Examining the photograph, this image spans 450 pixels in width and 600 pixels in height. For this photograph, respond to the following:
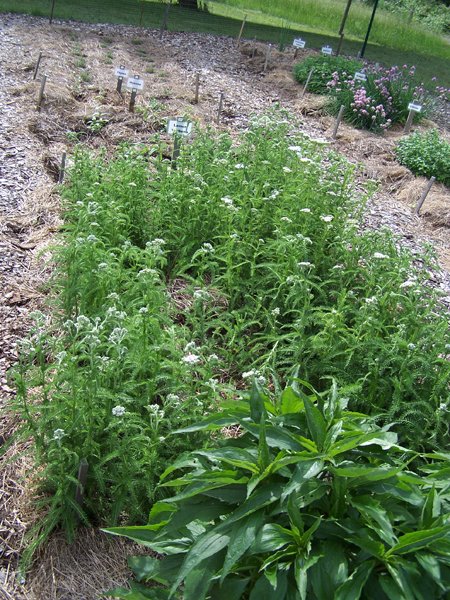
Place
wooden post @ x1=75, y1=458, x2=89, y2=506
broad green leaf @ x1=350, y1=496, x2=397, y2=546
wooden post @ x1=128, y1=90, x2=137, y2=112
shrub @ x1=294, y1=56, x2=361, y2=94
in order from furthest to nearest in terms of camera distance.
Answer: shrub @ x1=294, y1=56, x2=361, y2=94, wooden post @ x1=128, y1=90, x2=137, y2=112, wooden post @ x1=75, y1=458, x2=89, y2=506, broad green leaf @ x1=350, y1=496, x2=397, y2=546

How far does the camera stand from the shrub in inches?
372

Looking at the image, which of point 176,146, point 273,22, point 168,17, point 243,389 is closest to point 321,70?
point 176,146

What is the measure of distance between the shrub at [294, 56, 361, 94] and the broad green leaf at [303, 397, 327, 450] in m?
7.92

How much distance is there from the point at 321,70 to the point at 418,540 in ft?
28.4

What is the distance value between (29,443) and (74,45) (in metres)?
7.88

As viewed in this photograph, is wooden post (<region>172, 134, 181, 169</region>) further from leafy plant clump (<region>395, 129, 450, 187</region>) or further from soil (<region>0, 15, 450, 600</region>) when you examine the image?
leafy plant clump (<region>395, 129, 450, 187</region>)

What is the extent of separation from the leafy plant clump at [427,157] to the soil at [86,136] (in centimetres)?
19

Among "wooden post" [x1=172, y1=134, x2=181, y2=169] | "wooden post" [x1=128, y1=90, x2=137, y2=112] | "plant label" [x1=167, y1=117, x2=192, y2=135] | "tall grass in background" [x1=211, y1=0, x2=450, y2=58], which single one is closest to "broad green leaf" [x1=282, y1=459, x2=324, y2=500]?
"wooden post" [x1=172, y1=134, x2=181, y2=169]

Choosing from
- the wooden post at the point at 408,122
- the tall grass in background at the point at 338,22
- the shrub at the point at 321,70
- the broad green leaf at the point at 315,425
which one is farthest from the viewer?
the tall grass in background at the point at 338,22

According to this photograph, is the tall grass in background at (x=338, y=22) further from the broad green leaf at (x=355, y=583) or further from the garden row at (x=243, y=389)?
the broad green leaf at (x=355, y=583)

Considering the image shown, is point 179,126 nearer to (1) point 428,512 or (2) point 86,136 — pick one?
(2) point 86,136

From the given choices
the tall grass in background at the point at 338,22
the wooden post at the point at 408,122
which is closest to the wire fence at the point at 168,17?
the tall grass in background at the point at 338,22

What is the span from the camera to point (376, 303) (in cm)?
364

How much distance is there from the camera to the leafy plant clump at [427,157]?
7.20 m
